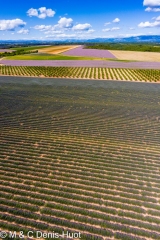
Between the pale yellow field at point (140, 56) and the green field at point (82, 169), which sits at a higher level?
the pale yellow field at point (140, 56)

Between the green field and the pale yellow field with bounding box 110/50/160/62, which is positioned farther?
the pale yellow field with bounding box 110/50/160/62

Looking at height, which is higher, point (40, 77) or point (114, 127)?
point (40, 77)

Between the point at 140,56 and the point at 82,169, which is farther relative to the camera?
the point at 140,56

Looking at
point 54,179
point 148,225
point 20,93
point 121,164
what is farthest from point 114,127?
point 20,93

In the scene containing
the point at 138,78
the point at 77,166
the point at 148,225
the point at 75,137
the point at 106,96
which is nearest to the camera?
the point at 148,225

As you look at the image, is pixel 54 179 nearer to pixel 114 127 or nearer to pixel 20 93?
pixel 114 127

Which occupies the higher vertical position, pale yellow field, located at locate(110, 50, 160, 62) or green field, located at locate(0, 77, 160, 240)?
pale yellow field, located at locate(110, 50, 160, 62)

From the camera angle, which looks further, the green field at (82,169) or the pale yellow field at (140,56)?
the pale yellow field at (140,56)

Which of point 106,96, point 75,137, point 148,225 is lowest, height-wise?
point 148,225
